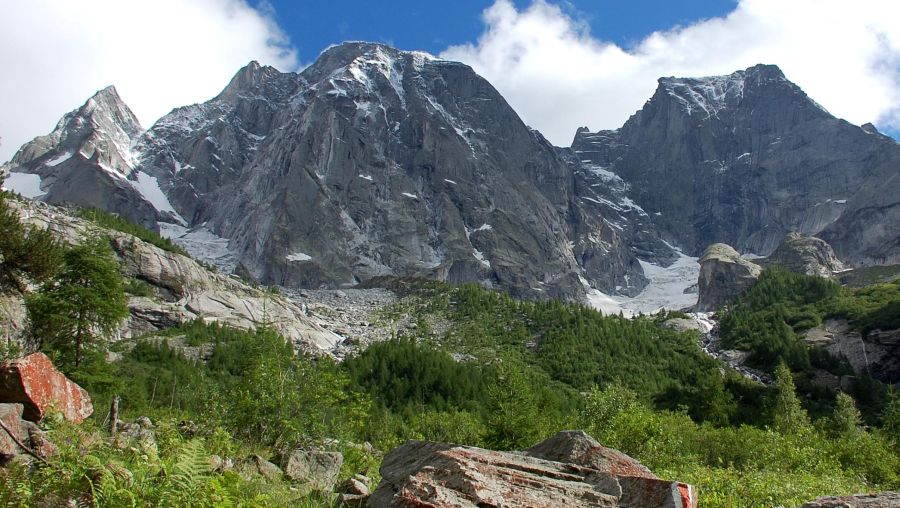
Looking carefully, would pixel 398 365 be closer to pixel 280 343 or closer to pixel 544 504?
pixel 280 343

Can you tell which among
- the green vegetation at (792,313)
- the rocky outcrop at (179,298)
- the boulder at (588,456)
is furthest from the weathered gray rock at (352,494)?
the green vegetation at (792,313)

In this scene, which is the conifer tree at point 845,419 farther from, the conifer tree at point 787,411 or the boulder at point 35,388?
the boulder at point 35,388

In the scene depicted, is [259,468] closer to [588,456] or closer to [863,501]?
[588,456]

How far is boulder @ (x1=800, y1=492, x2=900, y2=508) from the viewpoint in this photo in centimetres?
852

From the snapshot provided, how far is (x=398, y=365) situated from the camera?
10325 centimetres

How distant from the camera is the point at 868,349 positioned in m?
119

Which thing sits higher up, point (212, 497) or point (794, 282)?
point (794, 282)

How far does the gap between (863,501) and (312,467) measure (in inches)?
448

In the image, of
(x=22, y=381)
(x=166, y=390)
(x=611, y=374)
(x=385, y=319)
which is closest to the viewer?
(x=22, y=381)

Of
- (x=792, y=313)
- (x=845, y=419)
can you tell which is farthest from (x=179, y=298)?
(x=792, y=313)

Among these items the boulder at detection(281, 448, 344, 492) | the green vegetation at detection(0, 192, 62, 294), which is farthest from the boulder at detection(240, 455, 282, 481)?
the green vegetation at detection(0, 192, 62, 294)

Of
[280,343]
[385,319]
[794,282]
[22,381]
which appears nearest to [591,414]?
[280,343]

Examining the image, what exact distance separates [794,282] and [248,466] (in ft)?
617

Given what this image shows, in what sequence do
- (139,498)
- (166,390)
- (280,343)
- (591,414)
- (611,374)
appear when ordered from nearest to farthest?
(139,498) < (280,343) < (591,414) < (166,390) < (611,374)
